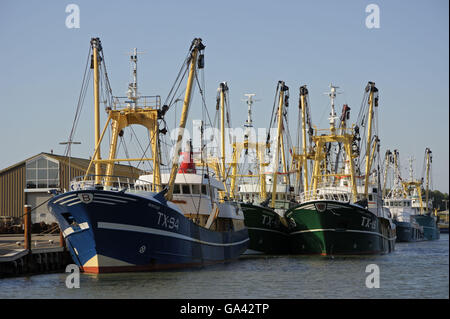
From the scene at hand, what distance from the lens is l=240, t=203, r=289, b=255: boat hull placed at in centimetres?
4781

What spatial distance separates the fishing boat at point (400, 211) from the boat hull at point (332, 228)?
35.7 metres

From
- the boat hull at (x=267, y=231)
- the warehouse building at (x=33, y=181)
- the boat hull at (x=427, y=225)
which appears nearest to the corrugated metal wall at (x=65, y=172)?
the warehouse building at (x=33, y=181)

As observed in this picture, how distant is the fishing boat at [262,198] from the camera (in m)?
47.9

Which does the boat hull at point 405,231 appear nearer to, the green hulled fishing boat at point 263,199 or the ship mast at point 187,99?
the green hulled fishing boat at point 263,199

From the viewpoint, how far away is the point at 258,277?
3012cm

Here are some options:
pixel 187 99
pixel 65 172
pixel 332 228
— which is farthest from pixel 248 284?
pixel 65 172

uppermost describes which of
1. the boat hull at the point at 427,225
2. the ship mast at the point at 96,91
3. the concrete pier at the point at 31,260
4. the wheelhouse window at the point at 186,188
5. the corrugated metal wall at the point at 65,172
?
the ship mast at the point at 96,91

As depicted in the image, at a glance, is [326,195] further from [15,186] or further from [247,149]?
[15,186]

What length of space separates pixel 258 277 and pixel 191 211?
7496 mm

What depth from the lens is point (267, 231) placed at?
A: 4819 cm

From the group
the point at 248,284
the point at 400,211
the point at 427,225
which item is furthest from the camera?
the point at 427,225

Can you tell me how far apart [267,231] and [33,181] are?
24079mm
